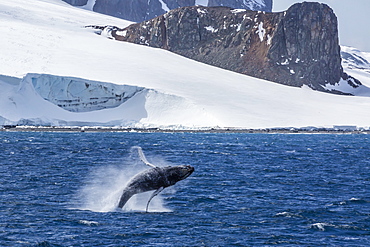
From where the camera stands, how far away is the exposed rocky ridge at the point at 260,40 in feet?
526

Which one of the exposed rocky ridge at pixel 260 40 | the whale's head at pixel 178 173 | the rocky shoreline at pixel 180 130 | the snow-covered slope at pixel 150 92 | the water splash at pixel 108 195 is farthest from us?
the exposed rocky ridge at pixel 260 40

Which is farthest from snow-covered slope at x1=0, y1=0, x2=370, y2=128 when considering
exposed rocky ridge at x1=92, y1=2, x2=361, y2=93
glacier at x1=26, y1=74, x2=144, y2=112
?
exposed rocky ridge at x1=92, y1=2, x2=361, y2=93

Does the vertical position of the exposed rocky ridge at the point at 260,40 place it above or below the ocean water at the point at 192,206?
→ above

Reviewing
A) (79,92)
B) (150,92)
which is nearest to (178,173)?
(150,92)

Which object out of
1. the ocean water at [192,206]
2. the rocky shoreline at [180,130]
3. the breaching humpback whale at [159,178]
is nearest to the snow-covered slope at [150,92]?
the rocky shoreline at [180,130]

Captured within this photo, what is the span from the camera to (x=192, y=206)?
27234mm

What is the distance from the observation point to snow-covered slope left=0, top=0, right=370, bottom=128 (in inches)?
3932

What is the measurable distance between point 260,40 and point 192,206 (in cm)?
14157

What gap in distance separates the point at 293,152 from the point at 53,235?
43.8 meters

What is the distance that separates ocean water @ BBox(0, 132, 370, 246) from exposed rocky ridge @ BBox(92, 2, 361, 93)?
115 meters

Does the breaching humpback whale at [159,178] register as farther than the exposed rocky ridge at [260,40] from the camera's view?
No

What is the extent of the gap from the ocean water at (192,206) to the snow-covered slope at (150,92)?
52658 millimetres

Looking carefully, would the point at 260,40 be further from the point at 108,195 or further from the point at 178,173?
the point at 178,173

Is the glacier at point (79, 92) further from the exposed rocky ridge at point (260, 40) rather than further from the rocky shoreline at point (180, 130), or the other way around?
the exposed rocky ridge at point (260, 40)
